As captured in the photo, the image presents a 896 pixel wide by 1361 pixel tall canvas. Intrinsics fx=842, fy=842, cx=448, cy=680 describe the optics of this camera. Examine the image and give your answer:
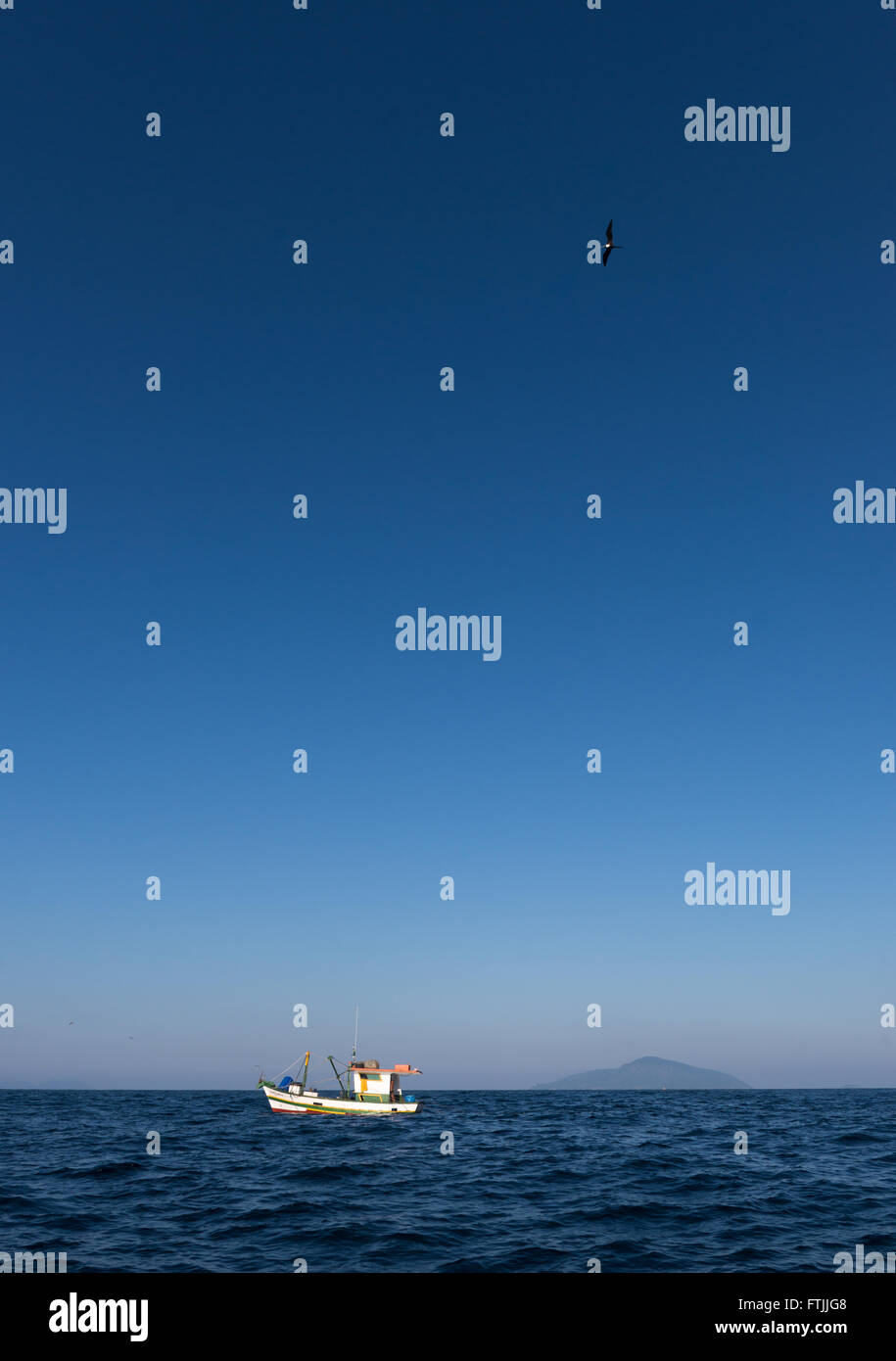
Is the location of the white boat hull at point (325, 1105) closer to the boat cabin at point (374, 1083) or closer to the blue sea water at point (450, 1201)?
the boat cabin at point (374, 1083)

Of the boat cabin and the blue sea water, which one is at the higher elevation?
the blue sea water

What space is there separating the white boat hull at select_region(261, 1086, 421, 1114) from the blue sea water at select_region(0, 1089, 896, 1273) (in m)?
17.3

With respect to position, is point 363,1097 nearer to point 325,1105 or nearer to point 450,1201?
point 325,1105

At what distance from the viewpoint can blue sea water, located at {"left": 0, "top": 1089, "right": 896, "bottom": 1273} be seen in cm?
2589

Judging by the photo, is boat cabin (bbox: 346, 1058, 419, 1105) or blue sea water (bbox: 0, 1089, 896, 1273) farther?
boat cabin (bbox: 346, 1058, 419, 1105)

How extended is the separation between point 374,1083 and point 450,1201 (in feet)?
164

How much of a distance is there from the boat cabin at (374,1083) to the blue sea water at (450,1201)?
698 inches

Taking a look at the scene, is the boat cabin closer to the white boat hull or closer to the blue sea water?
the white boat hull

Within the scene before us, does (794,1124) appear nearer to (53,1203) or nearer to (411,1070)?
(411,1070)

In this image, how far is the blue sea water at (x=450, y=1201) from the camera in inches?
1019
